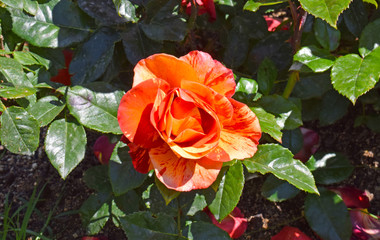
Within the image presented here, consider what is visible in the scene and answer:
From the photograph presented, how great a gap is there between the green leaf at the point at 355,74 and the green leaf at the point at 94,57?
468 mm

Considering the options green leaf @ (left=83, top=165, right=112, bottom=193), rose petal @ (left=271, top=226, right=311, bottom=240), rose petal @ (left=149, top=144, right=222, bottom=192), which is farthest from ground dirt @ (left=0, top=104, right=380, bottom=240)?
rose petal @ (left=149, top=144, right=222, bottom=192)

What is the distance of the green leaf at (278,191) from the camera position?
115 cm

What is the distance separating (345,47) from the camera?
1275 millimetres

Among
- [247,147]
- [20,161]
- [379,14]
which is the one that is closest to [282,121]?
[247,147]

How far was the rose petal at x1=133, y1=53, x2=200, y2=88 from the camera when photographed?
0.66 meters

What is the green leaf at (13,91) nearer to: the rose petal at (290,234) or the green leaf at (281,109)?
the green leaf at (281,109)

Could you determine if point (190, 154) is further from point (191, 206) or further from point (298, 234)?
point (298, 234)

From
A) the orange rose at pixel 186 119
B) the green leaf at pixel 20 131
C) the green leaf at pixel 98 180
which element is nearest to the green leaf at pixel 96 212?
the green leaf at pixel 98 180

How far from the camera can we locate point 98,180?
3.85 ft

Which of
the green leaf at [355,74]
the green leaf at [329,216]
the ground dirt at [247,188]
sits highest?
the green leaf at [355,74]

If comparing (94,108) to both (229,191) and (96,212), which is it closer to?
(229,191)

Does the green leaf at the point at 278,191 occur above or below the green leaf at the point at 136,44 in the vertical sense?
below

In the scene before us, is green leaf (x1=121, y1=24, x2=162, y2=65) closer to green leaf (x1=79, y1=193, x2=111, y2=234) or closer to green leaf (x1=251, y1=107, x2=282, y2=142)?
green leaf (x1=251, y1=107, x2=282, y2=142)

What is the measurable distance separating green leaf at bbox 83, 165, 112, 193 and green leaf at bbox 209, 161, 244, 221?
43 centimetres
